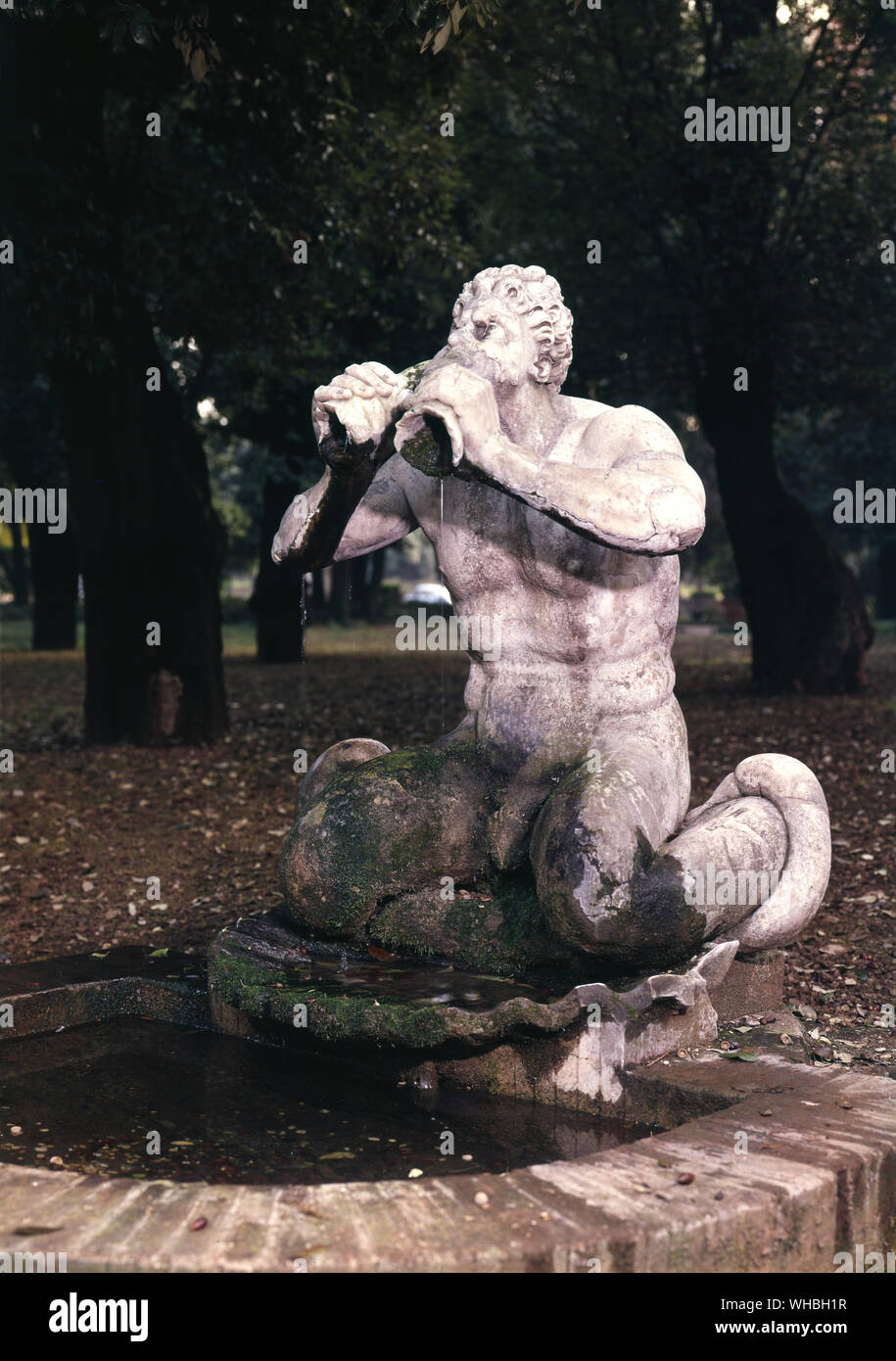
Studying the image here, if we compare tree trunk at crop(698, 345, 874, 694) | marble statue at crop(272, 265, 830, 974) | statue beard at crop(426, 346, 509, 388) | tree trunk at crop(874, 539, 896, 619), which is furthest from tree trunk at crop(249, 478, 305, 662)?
tree trunk at crop(874, 539, 896, 619)

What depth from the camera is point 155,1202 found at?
10.3ft

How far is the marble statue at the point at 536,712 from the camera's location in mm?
4211

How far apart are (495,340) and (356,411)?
48 cm

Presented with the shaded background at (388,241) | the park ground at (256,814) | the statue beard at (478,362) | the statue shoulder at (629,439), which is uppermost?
the shaded background at (388,241)

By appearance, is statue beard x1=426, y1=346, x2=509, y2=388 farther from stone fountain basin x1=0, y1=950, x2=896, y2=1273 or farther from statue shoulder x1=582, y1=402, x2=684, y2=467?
stone fountain basin x1=0, y1=950, x2=896, y2=1273

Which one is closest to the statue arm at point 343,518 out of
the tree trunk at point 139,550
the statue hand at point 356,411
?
the statue hand at point 356,411

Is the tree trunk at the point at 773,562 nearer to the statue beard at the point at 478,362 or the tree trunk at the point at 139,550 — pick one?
the tree trunk at the point at 139,550

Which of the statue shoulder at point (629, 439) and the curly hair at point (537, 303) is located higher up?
the curly hair at point (537, 303)

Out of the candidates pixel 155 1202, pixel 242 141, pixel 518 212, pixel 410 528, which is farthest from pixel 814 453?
pixel 155 1202

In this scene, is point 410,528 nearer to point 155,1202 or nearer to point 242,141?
point 155,1202

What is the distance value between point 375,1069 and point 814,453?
32942 millimetres

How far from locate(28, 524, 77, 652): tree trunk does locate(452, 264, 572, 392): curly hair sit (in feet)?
68.0

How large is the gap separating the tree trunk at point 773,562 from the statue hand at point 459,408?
36.5ft

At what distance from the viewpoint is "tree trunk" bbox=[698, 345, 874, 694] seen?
49.3ft
